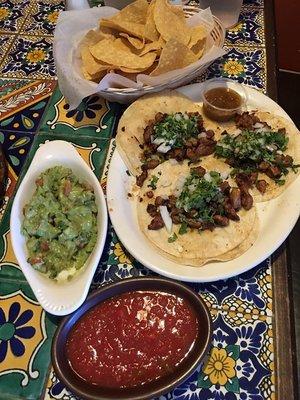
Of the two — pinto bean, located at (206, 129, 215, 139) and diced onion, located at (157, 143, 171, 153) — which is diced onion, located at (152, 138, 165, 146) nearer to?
diced onion, located at (157, 143, 171, 153)

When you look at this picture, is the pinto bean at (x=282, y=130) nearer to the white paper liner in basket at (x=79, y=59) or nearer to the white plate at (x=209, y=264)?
the white plate at (x=209, y=264)

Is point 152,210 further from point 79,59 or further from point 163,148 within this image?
point 79,59

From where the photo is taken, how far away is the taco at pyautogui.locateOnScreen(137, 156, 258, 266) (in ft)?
5.45

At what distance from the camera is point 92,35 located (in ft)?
7.27

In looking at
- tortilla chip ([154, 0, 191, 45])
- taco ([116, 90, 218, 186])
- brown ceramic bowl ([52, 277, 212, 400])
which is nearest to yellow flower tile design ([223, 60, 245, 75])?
tortilla chip ([154, 0, 191, 45])

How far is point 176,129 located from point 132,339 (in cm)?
97

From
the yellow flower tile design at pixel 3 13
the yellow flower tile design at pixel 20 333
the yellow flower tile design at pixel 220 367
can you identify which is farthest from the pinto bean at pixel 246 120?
the yellow flower tile design at pixel 3 13

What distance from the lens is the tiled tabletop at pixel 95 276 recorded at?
147cm

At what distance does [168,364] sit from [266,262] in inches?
23.2

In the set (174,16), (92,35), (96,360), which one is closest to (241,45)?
(174,16)

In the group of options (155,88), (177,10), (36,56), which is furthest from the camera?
(36,56)

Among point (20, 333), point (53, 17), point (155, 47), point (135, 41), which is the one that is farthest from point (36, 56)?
point (20, 333)

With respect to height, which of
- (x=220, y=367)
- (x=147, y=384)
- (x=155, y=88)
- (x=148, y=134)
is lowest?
(x=220, y=367)

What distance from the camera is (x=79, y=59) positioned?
7.21 ft
